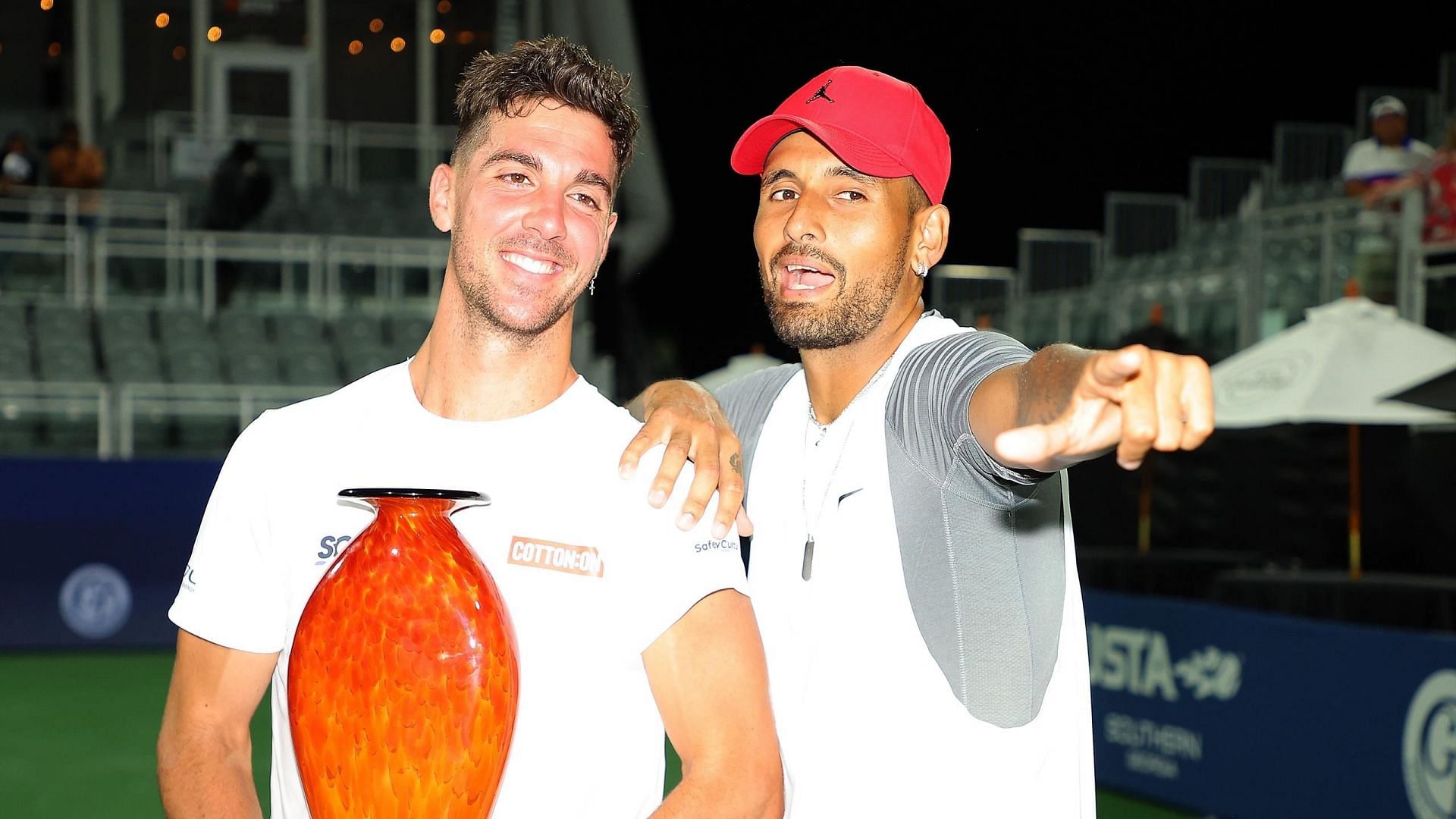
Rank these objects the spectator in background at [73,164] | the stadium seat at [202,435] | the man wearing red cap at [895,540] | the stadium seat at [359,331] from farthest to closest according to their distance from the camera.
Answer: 1. the spectator in background at [73,164]
2. the stadium seat at [359,331]
3. the stadium seat at [202,435]
4. the man wearing red cap at [895,540]

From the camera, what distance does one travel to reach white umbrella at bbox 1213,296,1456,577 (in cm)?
758

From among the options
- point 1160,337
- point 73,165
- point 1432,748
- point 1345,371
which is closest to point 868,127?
point 1432,748

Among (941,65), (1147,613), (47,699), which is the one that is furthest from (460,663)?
(941,65)

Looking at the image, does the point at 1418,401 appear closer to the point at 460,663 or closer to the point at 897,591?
the point at 897,591

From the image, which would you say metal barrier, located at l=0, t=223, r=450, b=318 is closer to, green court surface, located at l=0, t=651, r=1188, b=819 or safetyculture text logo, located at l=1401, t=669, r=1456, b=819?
green court surface, located at l=0, t=651, r=1188, b=819

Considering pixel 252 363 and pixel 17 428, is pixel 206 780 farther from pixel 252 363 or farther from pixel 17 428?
pixel 252 363

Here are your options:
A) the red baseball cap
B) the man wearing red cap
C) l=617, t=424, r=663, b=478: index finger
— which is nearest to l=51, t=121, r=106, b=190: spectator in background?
the red baseball cap

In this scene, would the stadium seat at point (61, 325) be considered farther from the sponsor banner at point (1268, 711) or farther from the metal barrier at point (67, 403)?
the sponsor banner at point (1268, 711)

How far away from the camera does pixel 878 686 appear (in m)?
2.28

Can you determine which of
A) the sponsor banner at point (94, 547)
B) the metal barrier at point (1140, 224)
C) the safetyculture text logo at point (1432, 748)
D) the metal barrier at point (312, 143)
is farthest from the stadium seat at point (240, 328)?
the safetyculture text logo at point (1432, 748)

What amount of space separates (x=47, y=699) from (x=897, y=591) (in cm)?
833

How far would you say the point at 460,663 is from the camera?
4.21ft

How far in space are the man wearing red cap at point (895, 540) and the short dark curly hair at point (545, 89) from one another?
51 cm

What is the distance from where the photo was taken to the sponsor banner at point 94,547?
1071 centimetres
